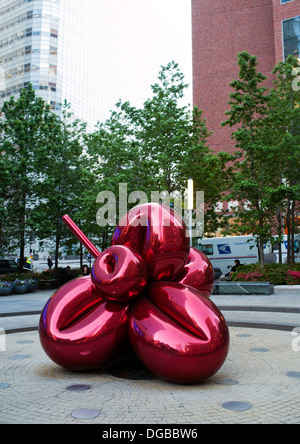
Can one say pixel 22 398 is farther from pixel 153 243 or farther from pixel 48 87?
pixel 48 87

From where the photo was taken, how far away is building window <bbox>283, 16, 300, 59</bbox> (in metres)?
38.0

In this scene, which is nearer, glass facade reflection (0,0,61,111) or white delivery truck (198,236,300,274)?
white delivery truck (198,236,300,274)

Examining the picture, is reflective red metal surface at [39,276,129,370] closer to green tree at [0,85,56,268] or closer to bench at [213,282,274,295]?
bench at [213,282,274,295]

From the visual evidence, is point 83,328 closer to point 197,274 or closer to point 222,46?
point 197,274

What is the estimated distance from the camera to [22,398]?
4430mm

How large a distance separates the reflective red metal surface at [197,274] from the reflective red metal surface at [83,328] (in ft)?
4.04

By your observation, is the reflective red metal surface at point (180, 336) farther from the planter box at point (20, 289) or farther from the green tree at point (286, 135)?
the planter box at point (20, 289)

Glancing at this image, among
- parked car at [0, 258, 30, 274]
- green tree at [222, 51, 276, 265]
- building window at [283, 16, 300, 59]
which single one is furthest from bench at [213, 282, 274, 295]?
building window at [283, 16, 300, 59]

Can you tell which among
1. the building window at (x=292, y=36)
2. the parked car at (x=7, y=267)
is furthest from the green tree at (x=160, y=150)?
the building window at (x=292, y=36)

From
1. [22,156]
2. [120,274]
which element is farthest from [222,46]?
[120,274]

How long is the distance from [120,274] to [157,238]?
737 millimetres

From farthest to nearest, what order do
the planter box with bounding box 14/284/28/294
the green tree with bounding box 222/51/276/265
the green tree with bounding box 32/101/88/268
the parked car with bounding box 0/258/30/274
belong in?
the parked car with bounding box 0/258/30/274
the green tree with bounding box 32/101/88/268
the planter box with bounding box 14/284/28/294
the green tree with bounding box 222/51/276/265

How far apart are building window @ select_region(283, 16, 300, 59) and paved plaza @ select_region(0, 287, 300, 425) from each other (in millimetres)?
38569

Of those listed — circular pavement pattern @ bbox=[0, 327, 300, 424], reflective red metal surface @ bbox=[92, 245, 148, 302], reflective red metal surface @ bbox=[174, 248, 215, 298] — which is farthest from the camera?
reflective red metal surface @ bbox=[174, 248, 215, 298]
